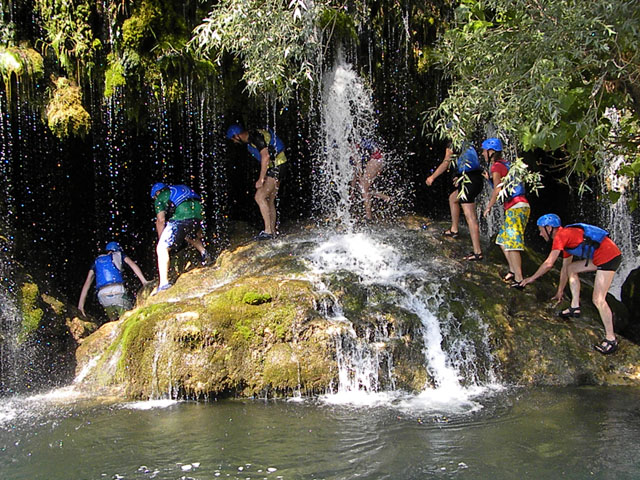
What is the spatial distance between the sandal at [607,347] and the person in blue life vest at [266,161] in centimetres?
520

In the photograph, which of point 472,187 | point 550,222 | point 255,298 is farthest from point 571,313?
point 255,298

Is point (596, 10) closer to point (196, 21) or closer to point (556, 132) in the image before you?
point (556, 132)

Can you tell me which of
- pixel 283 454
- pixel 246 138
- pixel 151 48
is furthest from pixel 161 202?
pixel 283 454

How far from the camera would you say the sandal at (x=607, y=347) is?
25.7 feet

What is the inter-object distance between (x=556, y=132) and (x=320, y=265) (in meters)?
4.33

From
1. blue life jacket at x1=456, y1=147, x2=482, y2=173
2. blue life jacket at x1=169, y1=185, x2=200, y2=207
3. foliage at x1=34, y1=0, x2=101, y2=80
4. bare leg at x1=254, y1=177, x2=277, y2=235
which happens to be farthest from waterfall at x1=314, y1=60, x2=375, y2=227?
foliage at x1=34, y1=0, x2=101, y2=80

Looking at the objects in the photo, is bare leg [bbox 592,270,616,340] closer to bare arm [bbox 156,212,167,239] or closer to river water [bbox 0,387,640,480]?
river water [bbox 0,387,640,480]

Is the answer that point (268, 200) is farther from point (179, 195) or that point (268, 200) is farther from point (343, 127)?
point (343, 127)

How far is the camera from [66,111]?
9.48 meters

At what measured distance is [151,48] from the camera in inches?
384

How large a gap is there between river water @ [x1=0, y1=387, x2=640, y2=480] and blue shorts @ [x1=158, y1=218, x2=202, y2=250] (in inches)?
119

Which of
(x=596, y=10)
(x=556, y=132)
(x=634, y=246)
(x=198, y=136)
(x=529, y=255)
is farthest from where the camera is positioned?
(x=634, y=246)

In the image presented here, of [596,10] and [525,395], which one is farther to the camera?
[525,395]

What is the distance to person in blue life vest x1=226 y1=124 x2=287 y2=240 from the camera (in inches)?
405
